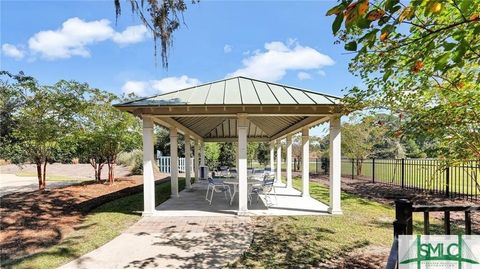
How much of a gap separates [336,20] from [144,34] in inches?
200

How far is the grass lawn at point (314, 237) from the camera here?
5074 mm

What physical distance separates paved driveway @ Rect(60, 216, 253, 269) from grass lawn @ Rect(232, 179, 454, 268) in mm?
369

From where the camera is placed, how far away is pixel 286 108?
8266 mm

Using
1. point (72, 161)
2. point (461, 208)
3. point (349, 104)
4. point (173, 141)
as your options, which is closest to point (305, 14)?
point (349, 104)

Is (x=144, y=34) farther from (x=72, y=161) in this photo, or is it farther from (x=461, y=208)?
(x=72, y=161)

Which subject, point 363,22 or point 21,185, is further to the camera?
point 21,185

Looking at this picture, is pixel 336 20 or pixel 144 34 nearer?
pixel 336 20

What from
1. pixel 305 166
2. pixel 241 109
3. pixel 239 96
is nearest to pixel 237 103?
pixel 241 109

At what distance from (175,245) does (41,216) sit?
4581 millimetres

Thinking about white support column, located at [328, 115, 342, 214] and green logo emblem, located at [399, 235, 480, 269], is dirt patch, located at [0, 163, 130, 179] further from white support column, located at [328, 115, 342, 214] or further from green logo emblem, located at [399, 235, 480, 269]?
green logo emblem, located at [399, 235, 480, 269]

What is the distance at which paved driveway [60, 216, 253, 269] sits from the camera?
4.90m

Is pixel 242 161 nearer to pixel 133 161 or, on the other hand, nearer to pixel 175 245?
pixel 175 245

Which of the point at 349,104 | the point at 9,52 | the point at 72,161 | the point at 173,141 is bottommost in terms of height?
the point at 72,161

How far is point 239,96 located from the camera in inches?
336
